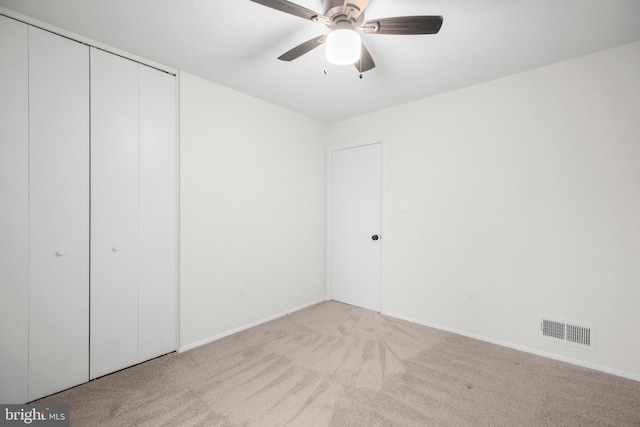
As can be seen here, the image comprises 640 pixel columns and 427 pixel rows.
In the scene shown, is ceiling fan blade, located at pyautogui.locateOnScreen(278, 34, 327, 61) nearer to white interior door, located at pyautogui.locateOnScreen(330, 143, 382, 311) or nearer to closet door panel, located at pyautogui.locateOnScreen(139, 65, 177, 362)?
closet door panel, located at pyautogui.locateOnScreen(139, 65, 177, 362)

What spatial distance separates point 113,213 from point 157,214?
31 cm

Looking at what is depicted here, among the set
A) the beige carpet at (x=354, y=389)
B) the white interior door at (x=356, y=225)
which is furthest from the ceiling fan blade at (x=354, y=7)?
the beige carpet at (x=354, y=389)

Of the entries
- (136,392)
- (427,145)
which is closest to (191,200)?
(136,392)

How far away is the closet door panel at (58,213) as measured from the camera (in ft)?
6.13

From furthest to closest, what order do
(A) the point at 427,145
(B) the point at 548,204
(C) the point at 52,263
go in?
(A) the point at 427,145
(B) the point at 548,204
(C) the point at 52,263

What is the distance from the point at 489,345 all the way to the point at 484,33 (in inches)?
103

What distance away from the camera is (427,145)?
3119 mm

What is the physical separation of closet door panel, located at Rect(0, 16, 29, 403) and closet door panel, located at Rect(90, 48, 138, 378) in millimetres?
345

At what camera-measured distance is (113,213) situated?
218cm

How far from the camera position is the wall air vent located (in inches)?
88.7

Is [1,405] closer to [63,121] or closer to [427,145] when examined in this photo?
[63,121]

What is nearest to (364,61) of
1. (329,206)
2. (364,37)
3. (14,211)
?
(364,37)

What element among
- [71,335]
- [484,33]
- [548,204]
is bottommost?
[71,335]

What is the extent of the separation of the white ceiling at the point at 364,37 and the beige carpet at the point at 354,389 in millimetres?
2502
